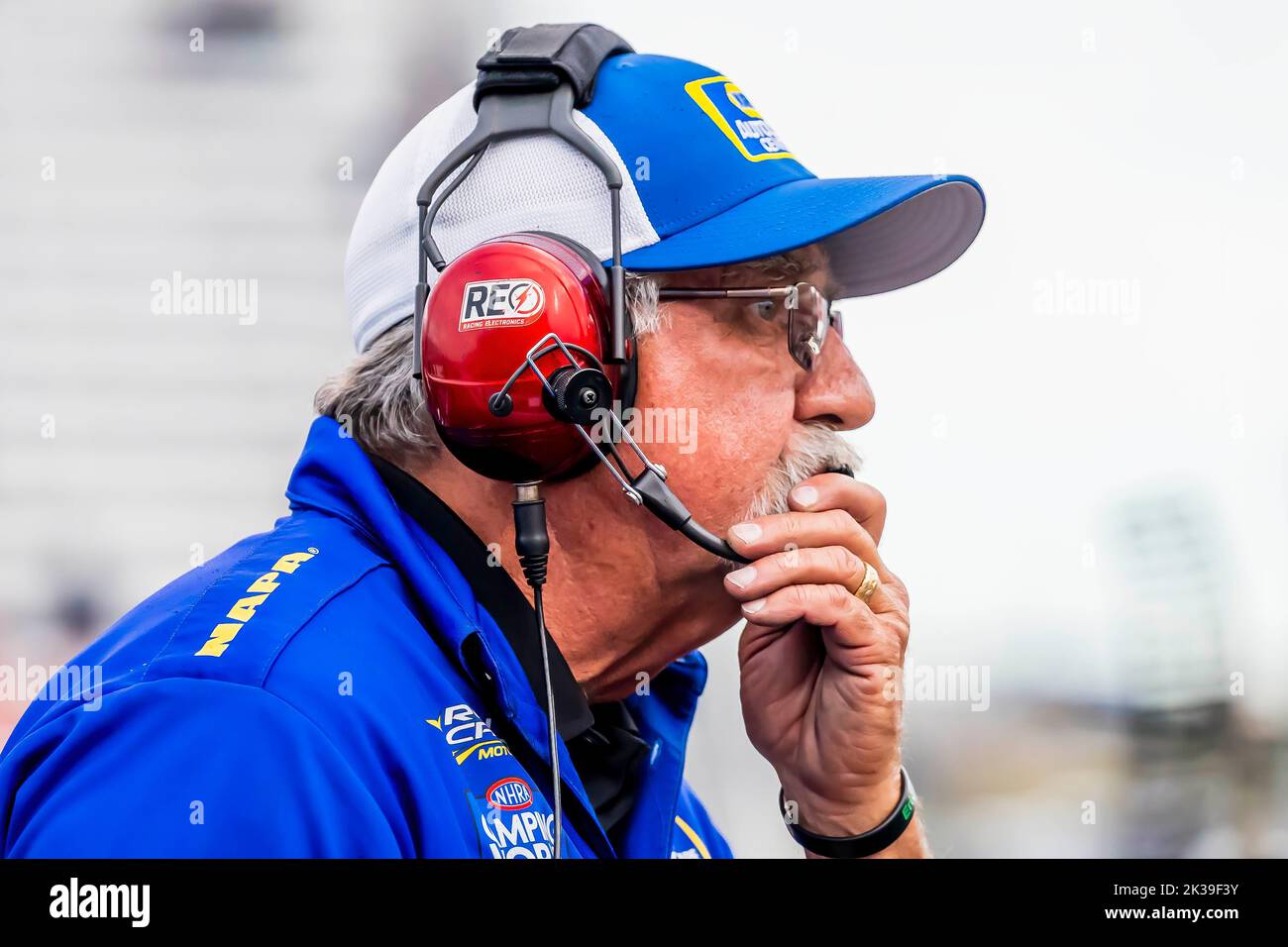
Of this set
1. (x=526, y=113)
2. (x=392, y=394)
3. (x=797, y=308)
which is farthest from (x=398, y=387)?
(x=797, y=308)

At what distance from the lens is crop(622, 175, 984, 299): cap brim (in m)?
1.41

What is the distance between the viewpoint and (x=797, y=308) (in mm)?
1511

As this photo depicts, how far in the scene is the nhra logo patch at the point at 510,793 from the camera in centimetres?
121

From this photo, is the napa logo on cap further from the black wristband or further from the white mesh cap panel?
the black wristband

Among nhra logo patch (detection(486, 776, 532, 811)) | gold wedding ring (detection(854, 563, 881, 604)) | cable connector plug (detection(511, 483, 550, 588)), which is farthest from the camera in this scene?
gold wedding ring (detection(854, 563, 881, 604))

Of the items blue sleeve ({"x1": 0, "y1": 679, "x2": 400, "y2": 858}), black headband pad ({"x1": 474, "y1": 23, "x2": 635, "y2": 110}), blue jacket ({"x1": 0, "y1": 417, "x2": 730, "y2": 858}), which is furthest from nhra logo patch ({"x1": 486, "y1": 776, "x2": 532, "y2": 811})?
black headband pad ({"x1": 474, "y1": 23, "x2": 635, "y2": 110})

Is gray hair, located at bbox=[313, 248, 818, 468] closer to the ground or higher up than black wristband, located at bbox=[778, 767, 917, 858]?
higher up

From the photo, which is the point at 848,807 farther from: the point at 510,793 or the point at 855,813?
the point at 510,793

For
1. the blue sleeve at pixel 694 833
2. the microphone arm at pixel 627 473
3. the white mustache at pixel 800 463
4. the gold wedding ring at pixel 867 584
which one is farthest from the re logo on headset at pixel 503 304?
the blue sleeve at pixel 694 833

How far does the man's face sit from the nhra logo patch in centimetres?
37

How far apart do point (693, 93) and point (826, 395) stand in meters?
0.42

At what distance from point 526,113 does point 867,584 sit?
0.73 meters
